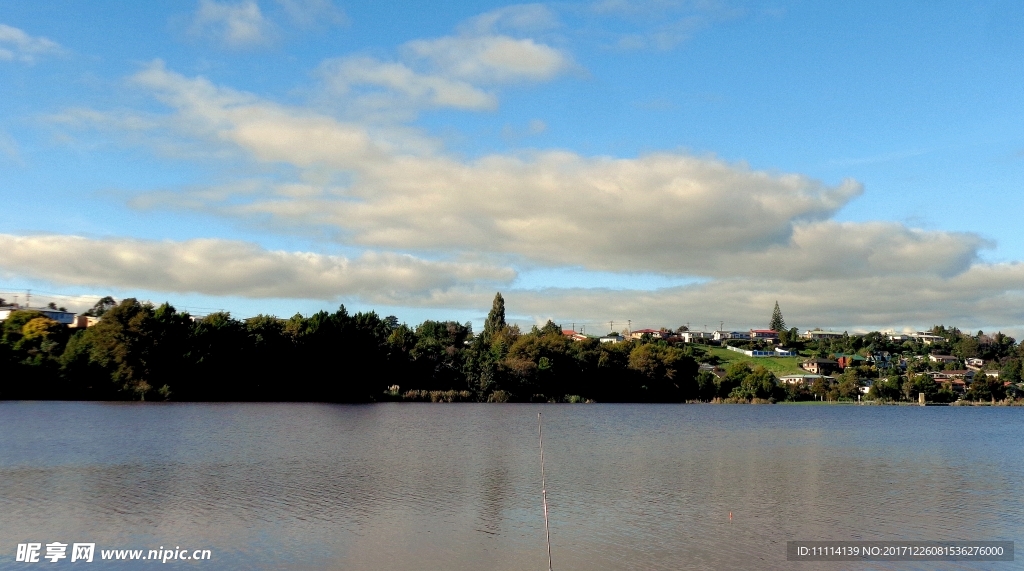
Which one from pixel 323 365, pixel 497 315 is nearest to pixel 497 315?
pixel 497 315

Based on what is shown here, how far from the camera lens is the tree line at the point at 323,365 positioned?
290ft

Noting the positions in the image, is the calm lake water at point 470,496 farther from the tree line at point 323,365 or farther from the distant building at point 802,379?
the distant building at point 802,379

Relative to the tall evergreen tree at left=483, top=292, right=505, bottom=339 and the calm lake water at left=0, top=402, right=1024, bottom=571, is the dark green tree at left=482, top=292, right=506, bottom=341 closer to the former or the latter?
the tall evergreen tree at left=483, top=292, right=505, bottom=339

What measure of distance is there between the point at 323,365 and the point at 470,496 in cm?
8450

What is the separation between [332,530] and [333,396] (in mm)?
90262

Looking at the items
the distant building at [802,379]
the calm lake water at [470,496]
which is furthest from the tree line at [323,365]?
the calm lake water at [470,496]

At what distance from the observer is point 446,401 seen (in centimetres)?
11206

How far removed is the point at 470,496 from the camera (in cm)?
2853

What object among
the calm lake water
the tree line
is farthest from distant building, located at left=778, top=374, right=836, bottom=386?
the calm lake water

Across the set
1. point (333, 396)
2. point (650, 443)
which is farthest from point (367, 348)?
point (650, 443)

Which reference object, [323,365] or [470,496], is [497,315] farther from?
[470,496]

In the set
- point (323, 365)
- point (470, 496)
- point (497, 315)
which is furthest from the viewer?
point (497, 315)

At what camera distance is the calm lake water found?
20.6 metres

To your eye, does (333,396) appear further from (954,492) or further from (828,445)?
(954,492)
